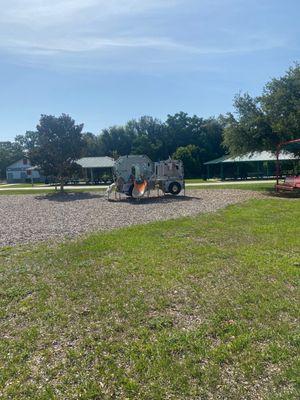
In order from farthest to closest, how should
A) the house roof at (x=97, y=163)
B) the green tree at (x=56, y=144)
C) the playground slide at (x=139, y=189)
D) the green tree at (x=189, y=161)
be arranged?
1. the green tree at (x=189, y=161)
2. the house roof at (x=97, y=163)
3. the green tree at (x=56, y=144)
4. the playground slide at (x=139, y=189)

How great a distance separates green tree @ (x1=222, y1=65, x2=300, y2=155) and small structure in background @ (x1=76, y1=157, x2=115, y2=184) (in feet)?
97.6

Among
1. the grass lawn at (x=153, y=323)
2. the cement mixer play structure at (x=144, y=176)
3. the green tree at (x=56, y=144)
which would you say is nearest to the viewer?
the grass lawn at (x=153, y=323)

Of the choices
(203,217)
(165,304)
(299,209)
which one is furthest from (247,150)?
(165,304)

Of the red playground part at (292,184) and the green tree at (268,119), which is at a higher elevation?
the green tree at (268,119)

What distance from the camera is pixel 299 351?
12.2ft

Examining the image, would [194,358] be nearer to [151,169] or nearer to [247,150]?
[151,169]

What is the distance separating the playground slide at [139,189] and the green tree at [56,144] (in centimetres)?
1309

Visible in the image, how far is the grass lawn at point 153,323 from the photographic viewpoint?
335cm

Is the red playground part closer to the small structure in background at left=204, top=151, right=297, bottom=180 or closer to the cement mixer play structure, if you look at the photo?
the cement mixer play structure

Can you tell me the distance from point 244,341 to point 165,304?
1363 millimetres

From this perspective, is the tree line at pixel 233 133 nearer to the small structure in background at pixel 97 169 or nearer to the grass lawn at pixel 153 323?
the small structure in background at pixel 97 169

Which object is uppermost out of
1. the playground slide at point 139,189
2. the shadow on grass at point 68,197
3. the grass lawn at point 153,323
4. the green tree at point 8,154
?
the green tree at point 8,154

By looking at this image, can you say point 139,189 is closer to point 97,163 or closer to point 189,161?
point 189,161

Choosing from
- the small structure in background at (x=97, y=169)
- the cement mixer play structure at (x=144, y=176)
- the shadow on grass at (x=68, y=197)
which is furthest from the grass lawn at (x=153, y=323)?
the small structure in background at (x=97, y=169)
